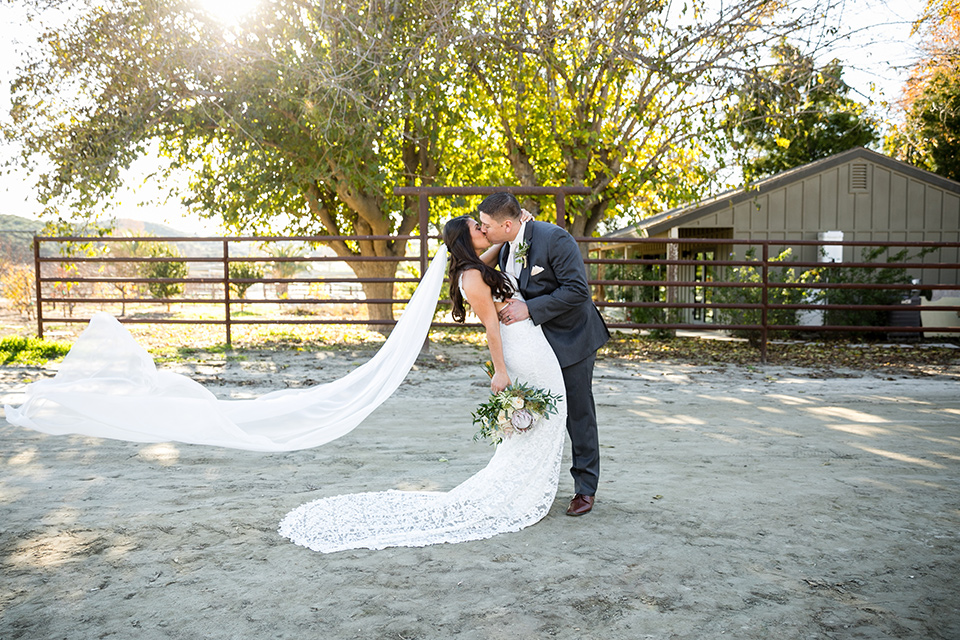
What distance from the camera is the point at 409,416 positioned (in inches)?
246

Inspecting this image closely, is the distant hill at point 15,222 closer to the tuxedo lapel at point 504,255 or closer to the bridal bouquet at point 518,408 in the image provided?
the tuxedo lapel at point 504,255

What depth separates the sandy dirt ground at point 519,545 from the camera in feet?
8.19

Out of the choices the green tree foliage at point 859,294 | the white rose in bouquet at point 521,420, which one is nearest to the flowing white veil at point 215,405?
the white rose in bouquet at point 521,420

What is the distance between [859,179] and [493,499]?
14.3 metres

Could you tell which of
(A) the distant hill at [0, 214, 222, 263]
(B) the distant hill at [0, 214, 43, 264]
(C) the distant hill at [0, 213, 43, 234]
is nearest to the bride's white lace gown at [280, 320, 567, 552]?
(A) the distant hill at [0, 214, 222, 263]

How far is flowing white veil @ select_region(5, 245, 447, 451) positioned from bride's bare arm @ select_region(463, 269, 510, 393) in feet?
1.80

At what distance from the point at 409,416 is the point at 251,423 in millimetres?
2171

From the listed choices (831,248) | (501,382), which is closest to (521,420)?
(501,382)

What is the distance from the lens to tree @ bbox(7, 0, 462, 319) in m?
10.2

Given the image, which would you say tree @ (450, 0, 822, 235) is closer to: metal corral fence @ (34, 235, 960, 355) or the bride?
metal corral fence @ (34, 235, 960, 355)

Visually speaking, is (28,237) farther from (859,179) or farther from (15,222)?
(15,222)

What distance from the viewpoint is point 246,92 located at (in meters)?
11.0

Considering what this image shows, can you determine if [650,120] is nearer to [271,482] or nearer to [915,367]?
[915,367]

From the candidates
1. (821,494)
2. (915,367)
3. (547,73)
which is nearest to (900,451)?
(821,494)
